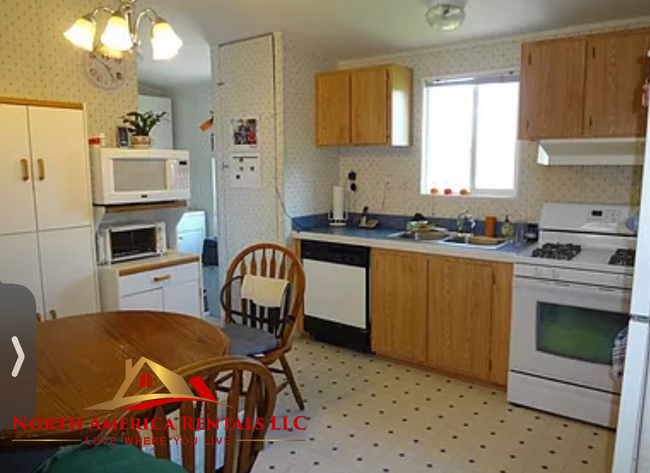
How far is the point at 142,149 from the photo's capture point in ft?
10.2

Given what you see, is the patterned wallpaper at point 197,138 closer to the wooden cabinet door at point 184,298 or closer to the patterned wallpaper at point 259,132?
the patterned wallpaper at point 259,132

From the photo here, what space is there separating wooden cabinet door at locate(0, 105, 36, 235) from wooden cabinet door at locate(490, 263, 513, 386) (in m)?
2.60

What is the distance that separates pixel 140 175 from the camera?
3.08 m

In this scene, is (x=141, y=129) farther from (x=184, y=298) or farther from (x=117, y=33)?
(x=117, y=33)

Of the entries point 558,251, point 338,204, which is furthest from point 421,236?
point 558,251

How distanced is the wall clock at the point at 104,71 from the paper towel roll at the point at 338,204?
5.93 feet

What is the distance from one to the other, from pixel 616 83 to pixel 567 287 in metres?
1.15

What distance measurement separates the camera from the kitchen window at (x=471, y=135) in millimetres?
3654

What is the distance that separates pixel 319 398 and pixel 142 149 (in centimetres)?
185

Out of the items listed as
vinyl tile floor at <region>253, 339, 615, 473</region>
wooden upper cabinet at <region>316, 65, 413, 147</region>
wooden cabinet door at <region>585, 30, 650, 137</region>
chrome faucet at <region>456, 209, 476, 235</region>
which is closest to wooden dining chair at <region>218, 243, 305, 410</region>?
vinyl tile floor at <region>253, 339, 615, 473</region>

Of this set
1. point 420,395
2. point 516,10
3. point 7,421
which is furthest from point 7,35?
point 420,395

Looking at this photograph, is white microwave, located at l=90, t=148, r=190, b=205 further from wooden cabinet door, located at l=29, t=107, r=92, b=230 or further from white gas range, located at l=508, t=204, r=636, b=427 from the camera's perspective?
white gas range, located at l=508, t=204, r=636, b=427

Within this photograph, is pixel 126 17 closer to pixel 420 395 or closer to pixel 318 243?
pixel 318 243

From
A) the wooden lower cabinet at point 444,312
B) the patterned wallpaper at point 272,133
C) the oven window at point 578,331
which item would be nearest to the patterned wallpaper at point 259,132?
the patterned wallpaper at point 272,133
